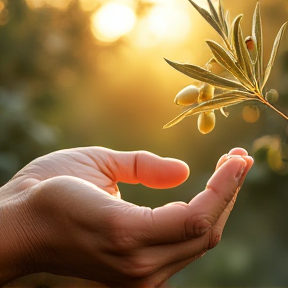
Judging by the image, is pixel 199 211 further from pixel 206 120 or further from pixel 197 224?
pixel 206 120

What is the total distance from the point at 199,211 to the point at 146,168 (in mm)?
264

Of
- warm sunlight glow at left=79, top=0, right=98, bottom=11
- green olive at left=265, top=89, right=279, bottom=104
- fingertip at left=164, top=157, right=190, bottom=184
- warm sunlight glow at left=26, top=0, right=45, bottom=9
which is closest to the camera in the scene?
green olive at left=265, top=89, right=279, bottom=104

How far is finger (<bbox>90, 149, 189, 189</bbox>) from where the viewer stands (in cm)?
91

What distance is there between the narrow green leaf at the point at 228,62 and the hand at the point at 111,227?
0.33 ft

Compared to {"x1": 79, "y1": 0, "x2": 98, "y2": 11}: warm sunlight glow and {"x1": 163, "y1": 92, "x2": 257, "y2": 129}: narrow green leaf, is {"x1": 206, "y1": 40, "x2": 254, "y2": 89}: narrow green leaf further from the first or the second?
{"x1": 79, "y1": 0, "x2": 98, "y2": 11}: warm sunlight glow

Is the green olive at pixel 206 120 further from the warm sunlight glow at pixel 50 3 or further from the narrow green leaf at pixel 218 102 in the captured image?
the warm sunlight glow at pixel 50 3

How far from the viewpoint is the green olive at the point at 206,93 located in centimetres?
72

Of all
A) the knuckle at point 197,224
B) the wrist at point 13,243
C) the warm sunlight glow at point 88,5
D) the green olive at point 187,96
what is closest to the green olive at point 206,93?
the green olive at point 187,96

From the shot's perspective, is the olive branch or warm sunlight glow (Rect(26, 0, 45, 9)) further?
warm sunlight glow (Rect(26, 0, 45, 9))

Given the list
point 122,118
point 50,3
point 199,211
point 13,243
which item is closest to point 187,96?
point 199,211

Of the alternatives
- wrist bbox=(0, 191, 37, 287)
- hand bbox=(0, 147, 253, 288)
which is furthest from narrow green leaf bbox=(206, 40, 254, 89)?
wrist bbox=(0, 191, 37, 287)

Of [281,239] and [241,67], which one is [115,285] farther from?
[281,239]

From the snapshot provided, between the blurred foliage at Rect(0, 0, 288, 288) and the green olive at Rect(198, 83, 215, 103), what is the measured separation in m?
1.33

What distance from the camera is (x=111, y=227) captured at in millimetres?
703
